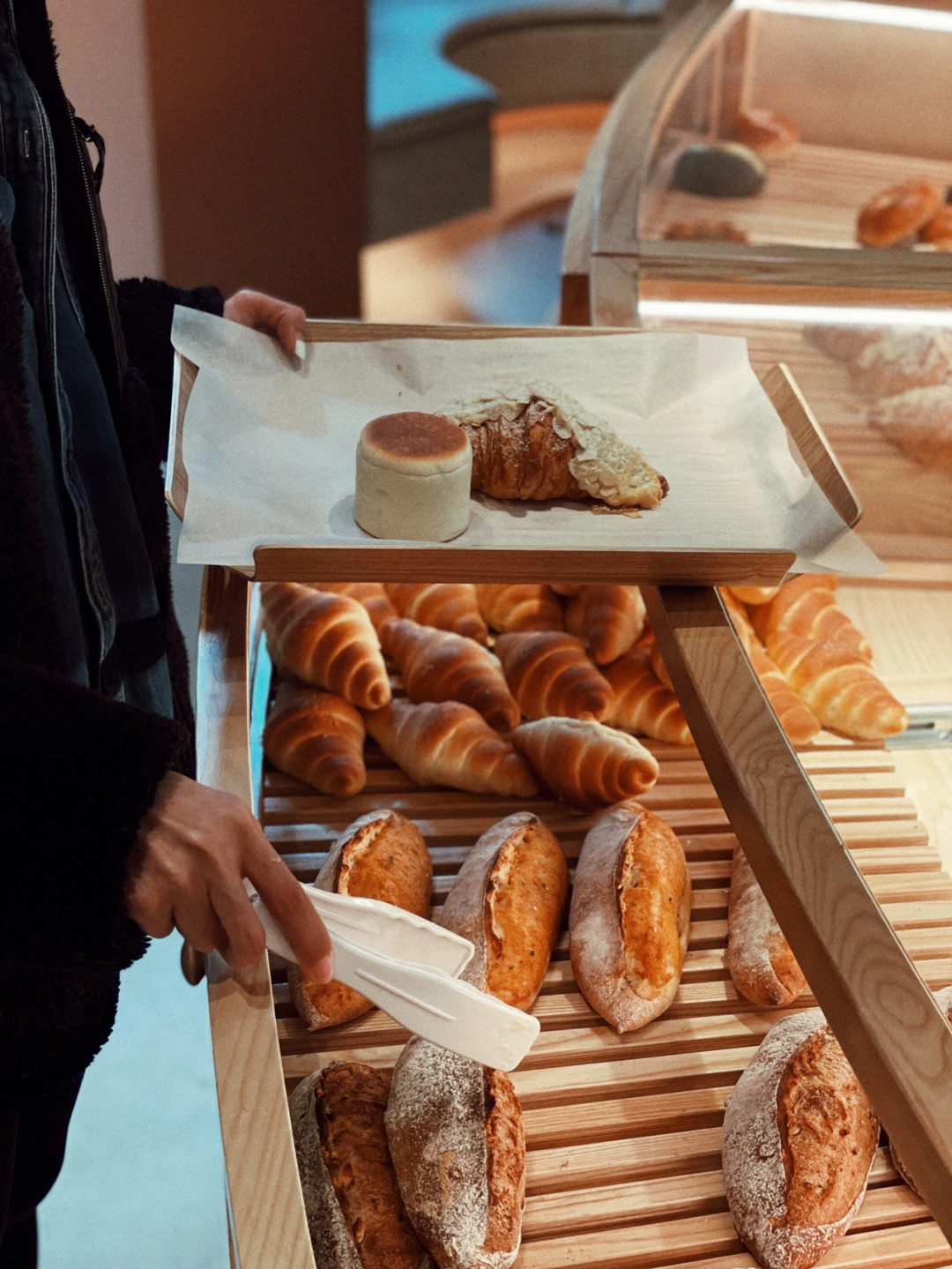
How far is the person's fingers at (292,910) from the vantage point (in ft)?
2.33

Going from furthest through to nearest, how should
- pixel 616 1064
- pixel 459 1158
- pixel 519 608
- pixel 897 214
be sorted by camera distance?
pixel 897 214
pixel 519 608
pixel 616 1064
pixel 459 1158

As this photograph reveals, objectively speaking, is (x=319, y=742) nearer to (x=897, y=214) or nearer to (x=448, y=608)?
(x=448, y=608)

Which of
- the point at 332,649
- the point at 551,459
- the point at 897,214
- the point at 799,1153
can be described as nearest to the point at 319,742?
the point at 332,649

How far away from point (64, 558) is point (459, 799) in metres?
0.46

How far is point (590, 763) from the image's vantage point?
1118 millimetres

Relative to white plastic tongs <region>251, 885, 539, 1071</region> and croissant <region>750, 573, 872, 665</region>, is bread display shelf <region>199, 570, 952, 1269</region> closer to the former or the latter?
white plastic tongs <region>251, 885, 539, 1071</region>

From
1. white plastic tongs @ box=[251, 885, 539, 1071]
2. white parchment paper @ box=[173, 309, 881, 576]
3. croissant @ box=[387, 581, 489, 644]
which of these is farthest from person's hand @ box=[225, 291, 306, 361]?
white plastic tongs @ box=[251, 885, 539, 1071]

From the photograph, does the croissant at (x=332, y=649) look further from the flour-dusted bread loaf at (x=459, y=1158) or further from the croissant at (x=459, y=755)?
the flour-dusted bread loaf at (x=459, y=1158)

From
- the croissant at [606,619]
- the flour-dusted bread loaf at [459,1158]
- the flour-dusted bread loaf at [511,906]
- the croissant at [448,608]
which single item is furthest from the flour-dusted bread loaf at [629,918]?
the croissant at [448,608]

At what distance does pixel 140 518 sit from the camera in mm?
1203

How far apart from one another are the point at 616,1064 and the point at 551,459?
0.55 metres

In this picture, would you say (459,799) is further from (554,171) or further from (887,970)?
(554,171)

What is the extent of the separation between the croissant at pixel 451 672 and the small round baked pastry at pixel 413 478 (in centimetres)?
24

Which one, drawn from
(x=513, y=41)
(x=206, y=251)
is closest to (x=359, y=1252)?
(x=206, y=251)
